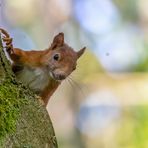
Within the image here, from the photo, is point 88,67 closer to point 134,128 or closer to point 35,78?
point 134,128

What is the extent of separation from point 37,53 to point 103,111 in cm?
521

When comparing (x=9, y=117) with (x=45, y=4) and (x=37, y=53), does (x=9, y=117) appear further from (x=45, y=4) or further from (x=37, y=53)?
(x=45, y=4)

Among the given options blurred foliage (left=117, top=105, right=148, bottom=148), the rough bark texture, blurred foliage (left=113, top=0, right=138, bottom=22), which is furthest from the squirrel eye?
blurred foliage (left=113, top=0, right=138, bottom=22)

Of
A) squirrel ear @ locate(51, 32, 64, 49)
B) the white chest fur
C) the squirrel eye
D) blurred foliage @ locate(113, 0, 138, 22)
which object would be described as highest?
squirrel ear @ locate(51, 32, 64, 49)

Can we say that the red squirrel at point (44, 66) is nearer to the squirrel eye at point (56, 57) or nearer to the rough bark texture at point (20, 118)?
the squirrel eye at point (56, 57)

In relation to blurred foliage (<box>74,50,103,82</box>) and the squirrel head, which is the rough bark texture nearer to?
the squirrel head

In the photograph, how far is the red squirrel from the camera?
2.52 m

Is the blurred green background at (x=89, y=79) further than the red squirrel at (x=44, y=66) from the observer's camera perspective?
Yes

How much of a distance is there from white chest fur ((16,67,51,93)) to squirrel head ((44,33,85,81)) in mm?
39

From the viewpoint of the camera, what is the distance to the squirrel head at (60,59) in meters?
2.64

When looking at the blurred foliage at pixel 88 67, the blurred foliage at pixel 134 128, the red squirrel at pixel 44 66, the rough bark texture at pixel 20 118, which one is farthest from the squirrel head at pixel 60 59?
the blurred foliage at pixel 88 67

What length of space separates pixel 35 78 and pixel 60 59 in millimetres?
248

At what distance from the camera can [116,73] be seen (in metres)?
7.48

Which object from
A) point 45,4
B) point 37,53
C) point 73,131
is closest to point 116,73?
point 73,131
